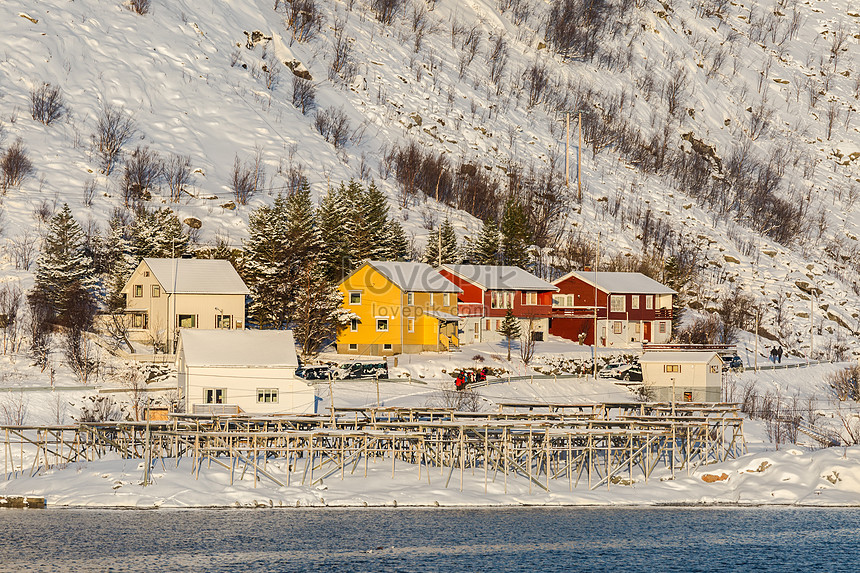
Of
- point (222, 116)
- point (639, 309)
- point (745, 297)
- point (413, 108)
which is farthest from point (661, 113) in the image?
point (639, 309)

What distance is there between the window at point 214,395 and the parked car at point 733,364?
4425cm

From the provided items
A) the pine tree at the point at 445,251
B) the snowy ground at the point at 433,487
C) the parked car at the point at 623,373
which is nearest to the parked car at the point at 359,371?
the parked car at the point at 623,373

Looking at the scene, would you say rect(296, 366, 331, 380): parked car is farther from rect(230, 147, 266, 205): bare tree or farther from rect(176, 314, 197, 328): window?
rect(230, 147, 266, 205): bare tree

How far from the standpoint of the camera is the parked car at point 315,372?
7487 centimetres

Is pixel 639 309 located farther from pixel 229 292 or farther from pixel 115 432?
pixel 115 432

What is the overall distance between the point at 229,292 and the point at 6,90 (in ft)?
224

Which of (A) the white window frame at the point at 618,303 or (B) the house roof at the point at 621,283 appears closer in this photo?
(B) the house roof at the point at 621,283

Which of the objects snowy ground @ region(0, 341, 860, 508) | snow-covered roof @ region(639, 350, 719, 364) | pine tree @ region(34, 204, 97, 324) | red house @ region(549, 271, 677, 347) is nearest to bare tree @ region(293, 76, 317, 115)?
red house @ region(549, 271, 677, 347)

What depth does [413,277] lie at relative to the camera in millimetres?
93750

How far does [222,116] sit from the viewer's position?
148500 millimetres

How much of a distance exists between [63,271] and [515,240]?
48.8m

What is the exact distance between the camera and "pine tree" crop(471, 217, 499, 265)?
11288cm

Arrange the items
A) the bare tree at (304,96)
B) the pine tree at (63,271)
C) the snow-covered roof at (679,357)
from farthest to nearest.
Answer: the bare tree at (304,96)
the snow-covered roof at (679,357)
the pine tree at (63,271)

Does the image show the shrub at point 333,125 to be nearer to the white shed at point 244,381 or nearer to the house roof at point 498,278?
the house roof at point 498,278
